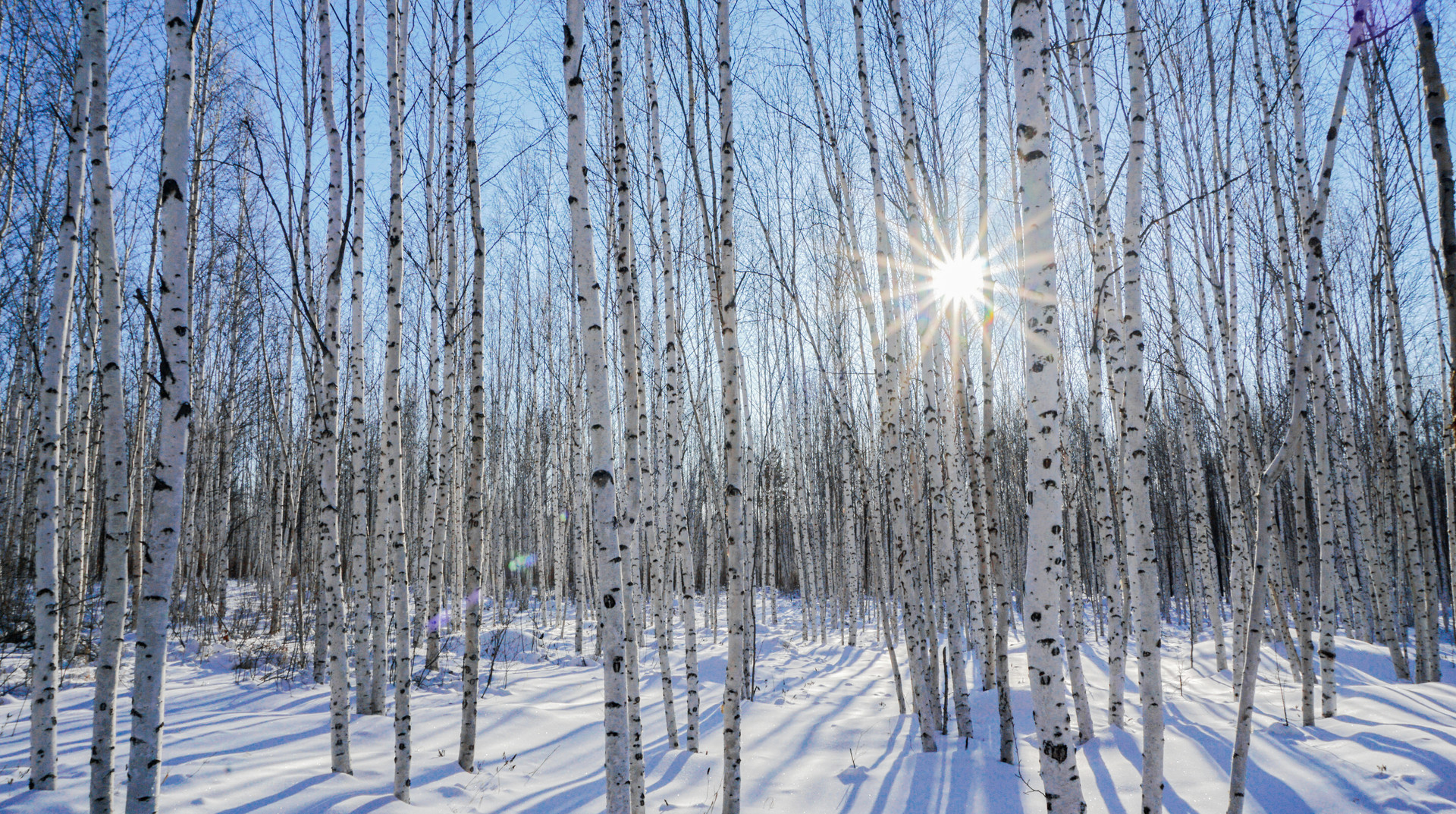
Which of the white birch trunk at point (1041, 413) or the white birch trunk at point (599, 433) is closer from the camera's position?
the white birch trunk at point (1041, 413)

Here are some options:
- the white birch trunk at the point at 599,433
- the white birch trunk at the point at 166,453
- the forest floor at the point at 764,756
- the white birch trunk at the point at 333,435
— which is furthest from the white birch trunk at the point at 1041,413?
the white birch trunk at the point at 333,435

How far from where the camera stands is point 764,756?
18.0ft

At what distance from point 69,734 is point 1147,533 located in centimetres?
749

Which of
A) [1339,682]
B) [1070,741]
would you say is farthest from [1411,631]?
[1070,741]

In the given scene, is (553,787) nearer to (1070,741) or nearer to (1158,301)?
(1070,741)

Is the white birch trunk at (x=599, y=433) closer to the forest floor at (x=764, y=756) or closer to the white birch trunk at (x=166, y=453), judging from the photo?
the white birch trunk at (x=166, y=453)

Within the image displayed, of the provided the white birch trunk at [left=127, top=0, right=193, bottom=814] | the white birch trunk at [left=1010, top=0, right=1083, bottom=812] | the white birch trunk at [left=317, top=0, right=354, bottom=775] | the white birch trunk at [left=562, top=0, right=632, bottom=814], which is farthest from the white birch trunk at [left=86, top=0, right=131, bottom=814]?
the white birch trunk at [left=1010, top=0, right=1083, bottom=812]

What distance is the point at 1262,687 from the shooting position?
8.34m

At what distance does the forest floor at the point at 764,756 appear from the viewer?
3984 mm

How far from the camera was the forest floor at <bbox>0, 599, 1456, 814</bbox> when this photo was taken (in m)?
3.98

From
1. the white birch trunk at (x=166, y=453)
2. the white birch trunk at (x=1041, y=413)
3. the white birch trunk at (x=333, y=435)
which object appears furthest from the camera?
the white birch trunk at (x=333, y=435)

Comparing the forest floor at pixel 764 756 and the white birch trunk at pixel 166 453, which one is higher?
the white birch trunk at pixel 166 453

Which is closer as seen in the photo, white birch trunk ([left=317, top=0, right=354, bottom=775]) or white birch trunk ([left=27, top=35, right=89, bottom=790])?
white birch trunk ([left=27, top=35, right=89, bottom=790])

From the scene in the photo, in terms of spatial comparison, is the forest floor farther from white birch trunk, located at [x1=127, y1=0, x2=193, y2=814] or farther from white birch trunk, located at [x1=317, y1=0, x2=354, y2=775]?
white birch trunk, located at [x1=127, y1=0, x2=193, y2=814]
